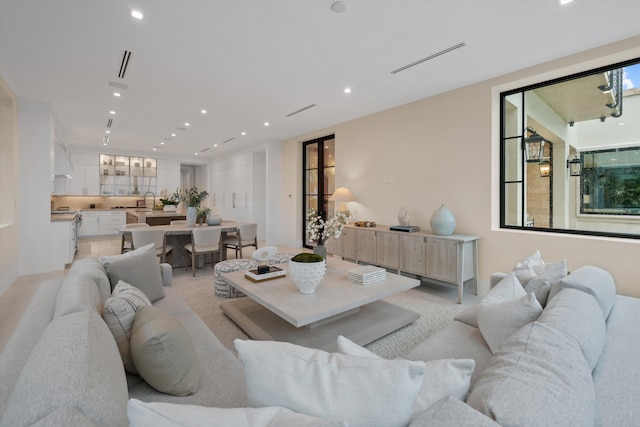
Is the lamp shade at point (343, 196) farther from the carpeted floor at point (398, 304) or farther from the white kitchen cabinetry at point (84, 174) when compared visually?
the white kitchen cabinetry at point (84, 174)

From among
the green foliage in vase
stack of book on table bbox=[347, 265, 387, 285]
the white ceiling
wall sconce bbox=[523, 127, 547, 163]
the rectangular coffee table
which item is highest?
the white ceiling

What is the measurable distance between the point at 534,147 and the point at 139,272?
446 centimetres

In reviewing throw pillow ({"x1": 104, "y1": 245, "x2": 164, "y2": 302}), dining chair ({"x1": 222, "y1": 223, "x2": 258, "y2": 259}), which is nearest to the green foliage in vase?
throw pillow ({"x1": 104, "y1": 245, "x2": 164, "y2": 302})

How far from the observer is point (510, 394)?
74cm

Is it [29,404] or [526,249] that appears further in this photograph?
[526,249]

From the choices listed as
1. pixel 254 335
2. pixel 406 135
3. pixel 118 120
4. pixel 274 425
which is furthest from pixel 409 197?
pixel 118 120

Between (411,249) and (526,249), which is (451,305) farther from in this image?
(526,249)

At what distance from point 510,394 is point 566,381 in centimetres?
22

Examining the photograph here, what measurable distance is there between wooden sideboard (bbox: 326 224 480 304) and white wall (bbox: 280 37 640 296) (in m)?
0.33

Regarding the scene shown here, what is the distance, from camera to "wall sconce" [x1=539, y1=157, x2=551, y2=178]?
11.6 ft

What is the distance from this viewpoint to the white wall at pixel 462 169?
306cm

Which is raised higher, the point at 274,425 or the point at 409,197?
the point at 409,197

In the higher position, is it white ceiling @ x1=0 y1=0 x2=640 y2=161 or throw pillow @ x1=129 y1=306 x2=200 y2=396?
white ceiling @ x1=0 y1=0 x2=640 y2=161

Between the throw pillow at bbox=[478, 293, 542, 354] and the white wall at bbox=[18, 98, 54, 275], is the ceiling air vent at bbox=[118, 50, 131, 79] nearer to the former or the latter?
the white wall at bbox=[18, 98, 54, 275]
